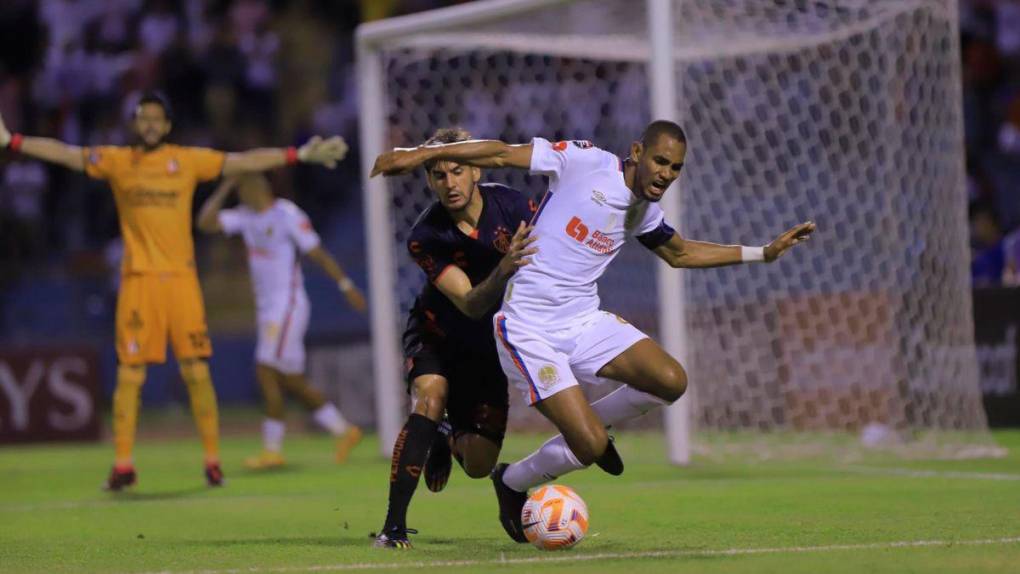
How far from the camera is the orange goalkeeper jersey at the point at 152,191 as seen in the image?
34.2ft

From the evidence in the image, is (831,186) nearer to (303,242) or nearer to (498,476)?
(303,242)

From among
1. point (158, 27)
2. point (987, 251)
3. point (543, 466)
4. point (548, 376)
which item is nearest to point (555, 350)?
point (548, 376)

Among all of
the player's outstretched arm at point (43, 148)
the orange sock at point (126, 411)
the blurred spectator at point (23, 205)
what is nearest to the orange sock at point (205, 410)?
the orange sock at point (126, 411)

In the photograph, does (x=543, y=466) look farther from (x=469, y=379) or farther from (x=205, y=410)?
(x=205, y=410)

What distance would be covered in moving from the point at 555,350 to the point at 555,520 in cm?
74

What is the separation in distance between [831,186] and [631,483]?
142 inches

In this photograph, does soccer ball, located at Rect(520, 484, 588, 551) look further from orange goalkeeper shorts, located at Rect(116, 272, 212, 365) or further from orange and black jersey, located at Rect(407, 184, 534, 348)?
orange goalkeeper shorts, located at Rect(116, 272, 212, 365)

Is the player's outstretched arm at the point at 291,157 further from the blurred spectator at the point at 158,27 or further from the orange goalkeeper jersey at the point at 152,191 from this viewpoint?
the blurred spectator at the point at 158,27

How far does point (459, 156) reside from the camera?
650 centimetres

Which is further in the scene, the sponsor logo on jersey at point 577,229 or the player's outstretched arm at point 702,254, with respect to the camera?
the player's outstretched arm at point 702,254

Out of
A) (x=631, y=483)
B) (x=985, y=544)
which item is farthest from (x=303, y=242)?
(x=985, y=544)

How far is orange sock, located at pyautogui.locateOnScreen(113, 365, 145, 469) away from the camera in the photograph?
10.3m

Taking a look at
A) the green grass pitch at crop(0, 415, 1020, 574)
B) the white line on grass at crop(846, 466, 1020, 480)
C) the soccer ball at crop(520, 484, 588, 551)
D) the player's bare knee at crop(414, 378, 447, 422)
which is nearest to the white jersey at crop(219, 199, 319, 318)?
the green grass pitch at crop(0, 415, 1020, 574)

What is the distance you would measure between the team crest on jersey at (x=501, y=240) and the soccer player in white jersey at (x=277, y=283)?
5434mm
